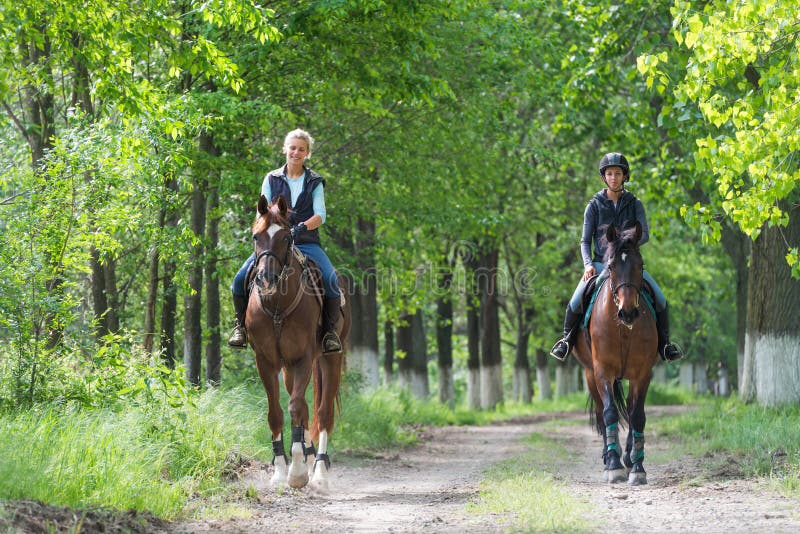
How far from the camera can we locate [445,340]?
3097 cm

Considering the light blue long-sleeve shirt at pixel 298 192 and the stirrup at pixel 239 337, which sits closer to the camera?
the stirrup at pixel 239 337

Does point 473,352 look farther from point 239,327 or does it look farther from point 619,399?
point 239,327

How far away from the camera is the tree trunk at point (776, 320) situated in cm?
1653

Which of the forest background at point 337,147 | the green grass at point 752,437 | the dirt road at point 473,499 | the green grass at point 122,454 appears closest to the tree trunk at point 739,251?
the forest background at point 337,147

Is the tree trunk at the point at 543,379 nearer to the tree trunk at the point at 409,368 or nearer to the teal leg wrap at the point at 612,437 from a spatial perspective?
the tree trunk at the point at 409,368

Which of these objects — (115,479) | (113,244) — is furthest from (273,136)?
(115,479)

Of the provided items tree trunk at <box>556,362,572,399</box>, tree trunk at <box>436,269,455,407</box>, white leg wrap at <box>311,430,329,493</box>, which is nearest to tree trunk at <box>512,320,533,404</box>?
tree trunk at <box>556,362,572,399</box>

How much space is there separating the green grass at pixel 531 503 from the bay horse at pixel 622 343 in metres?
0.86

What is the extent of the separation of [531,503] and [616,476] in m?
2.68

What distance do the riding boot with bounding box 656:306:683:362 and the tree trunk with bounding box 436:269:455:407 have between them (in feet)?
59.3

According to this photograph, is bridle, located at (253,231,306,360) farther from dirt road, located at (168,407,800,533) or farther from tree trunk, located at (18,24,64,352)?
tree trunk, located at (18,24,64,352)

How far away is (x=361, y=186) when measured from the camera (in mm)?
18641

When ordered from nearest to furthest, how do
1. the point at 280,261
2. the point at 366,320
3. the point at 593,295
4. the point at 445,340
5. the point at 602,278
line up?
1. the point at 280,261
2. the point at 602,278
3. the point at 593,295
4. the point at 366,320
5. the point at 445,340

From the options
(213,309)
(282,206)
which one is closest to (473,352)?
(213,309)
